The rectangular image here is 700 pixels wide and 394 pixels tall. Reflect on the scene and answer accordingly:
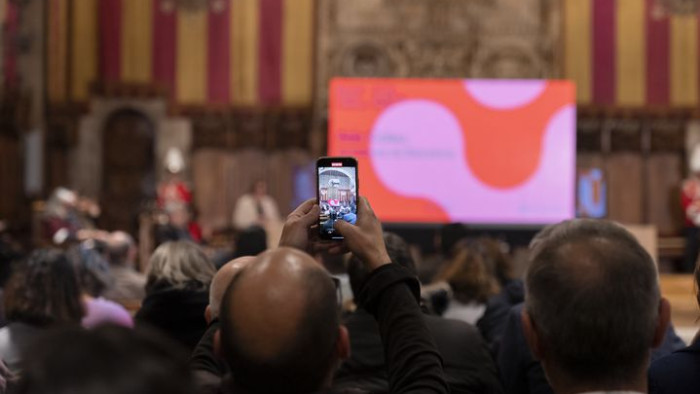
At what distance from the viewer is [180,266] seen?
10.7 feet

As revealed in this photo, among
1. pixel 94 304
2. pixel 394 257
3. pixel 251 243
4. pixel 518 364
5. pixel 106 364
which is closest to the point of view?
pixel 106 364

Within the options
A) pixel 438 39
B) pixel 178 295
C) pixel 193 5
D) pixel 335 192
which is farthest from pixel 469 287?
pixel 438 39

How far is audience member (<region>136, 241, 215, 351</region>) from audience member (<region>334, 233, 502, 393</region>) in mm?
672

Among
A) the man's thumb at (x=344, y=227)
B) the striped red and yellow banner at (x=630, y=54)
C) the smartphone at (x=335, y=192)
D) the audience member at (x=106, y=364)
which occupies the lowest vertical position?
the audience member at (x=106, y=364)

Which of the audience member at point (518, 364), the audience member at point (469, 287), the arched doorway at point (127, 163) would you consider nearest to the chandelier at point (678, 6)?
the arched doorway at point (127, 163)

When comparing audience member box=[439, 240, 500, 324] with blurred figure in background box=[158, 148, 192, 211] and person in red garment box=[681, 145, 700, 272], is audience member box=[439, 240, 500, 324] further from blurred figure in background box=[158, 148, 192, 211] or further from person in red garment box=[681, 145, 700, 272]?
person in red garment box=[681, 145, 700, 272]

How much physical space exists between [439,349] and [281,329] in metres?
1.52

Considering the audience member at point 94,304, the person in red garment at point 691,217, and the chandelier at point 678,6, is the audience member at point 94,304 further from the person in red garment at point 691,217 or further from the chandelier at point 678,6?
the chandelier at point 678,6

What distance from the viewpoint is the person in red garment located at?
39.3ft

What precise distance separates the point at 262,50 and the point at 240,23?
538 millimetres

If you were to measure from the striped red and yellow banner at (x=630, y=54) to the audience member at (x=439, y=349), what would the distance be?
11555 mm

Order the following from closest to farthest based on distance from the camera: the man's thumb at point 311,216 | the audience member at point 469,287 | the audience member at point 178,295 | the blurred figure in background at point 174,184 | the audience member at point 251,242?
the man's thumb at point 311,216, the audience member at point 178,295, the audience member at point 469,287, the audience member at point 251,242, the blurred figure in background at point 174,184

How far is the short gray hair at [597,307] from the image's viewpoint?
1.40 m

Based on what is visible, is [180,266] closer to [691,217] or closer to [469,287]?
[469,287]
